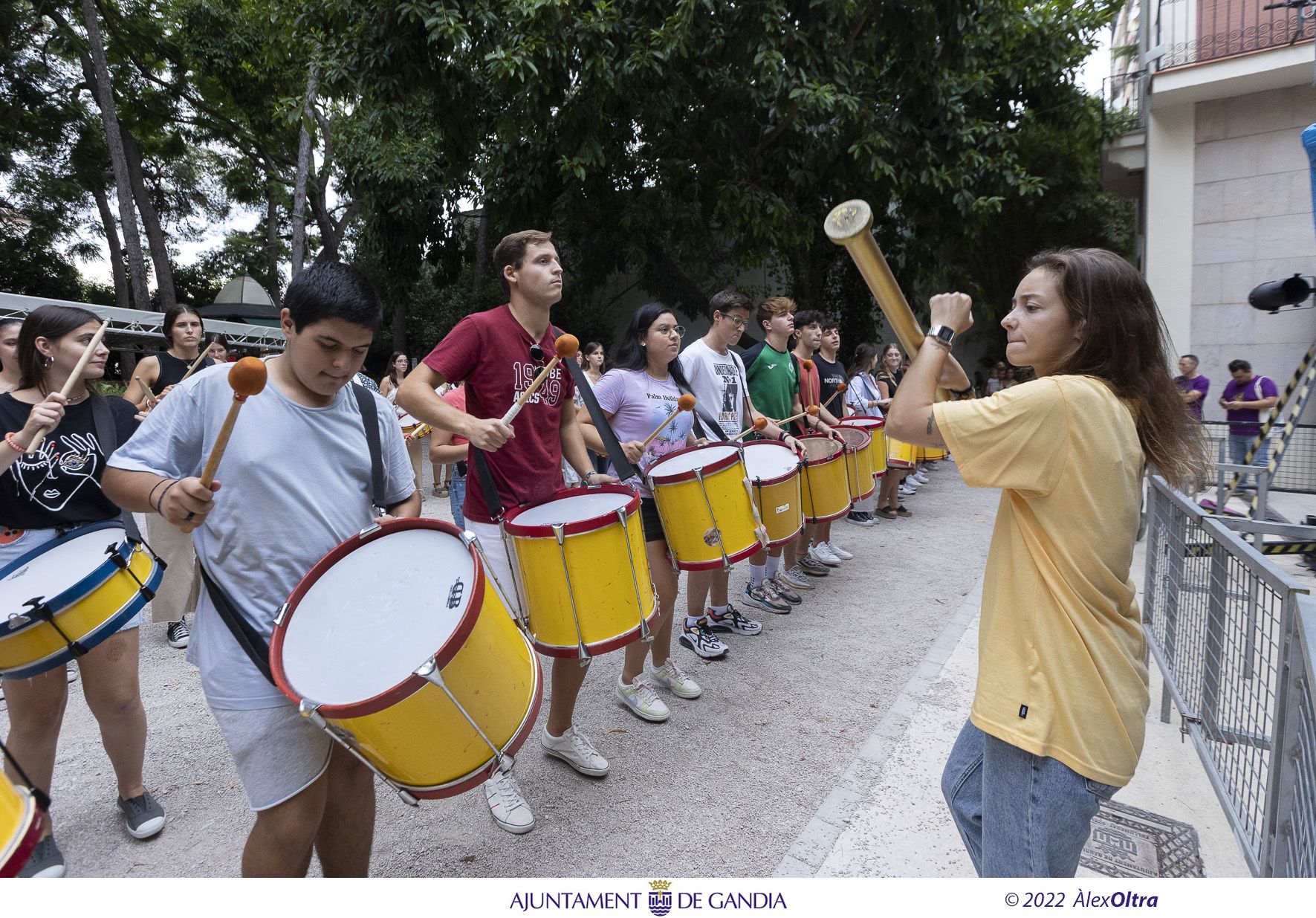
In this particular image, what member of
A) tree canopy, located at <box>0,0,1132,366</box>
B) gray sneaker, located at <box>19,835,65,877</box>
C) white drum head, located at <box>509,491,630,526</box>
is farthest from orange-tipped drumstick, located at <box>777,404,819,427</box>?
tree canopy, located at <box>0,0,1132,366</box>

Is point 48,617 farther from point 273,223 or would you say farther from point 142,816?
point 273,223

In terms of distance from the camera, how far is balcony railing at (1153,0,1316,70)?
35.6 ft

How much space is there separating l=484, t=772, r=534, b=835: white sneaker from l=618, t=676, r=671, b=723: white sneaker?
2.61 ft

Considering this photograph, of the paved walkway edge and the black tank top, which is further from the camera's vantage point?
the black tank top

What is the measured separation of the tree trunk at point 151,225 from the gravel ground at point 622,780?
1430 centimetres

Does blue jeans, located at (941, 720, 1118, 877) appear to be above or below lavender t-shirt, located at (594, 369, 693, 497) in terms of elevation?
below

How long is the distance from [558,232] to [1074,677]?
12.1 metres

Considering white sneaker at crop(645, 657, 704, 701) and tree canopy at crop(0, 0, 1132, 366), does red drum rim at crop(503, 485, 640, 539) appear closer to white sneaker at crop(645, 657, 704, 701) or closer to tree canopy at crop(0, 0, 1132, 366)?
white sneaker at crop(645, 657, 704, 701)

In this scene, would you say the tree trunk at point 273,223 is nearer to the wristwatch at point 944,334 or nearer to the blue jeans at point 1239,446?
the blue jeans at point 1239,446

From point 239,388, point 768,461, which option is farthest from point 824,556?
point 239,388

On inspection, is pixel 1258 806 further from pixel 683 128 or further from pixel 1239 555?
pixel 683 128

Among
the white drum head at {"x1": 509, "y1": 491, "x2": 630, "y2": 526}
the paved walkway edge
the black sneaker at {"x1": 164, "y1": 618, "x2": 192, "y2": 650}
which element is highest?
the white drum head at {"x1": 509, "y1": 491, "x2": 630, "y2": 526}

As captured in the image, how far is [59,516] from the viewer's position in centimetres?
274

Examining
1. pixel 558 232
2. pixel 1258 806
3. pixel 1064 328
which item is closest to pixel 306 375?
pixel 1064 328
